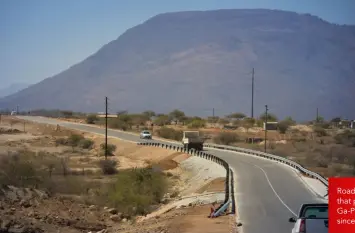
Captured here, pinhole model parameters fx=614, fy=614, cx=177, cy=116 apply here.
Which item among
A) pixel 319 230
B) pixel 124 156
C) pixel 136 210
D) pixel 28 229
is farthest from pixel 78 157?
pixel 319 230

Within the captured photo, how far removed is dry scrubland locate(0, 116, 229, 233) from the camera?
95.1 feet

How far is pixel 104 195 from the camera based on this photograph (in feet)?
134

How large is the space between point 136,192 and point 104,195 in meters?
2.13

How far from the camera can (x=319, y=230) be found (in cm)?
1203

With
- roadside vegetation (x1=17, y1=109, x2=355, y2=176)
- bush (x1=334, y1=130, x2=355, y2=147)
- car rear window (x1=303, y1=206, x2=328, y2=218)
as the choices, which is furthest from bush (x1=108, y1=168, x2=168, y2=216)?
bush (x1=334, y1=130, x2=355, y2=147)

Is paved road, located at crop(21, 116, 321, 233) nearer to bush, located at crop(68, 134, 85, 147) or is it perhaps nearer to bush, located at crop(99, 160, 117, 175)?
bush, located at crop(99, 160, 117, 175)

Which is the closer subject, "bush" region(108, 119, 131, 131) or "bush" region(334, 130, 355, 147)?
"bush" region(334, 130, 355, 147)

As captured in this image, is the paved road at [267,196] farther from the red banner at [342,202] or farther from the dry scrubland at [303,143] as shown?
the red banner at [342,202]

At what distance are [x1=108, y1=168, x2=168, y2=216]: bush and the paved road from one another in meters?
5.61

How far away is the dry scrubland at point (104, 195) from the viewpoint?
2898 cm

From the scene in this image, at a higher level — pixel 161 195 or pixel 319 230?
pixel 319 230

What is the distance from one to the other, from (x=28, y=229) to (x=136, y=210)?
848cm

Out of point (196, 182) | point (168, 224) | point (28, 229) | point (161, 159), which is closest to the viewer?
point (168, 224)

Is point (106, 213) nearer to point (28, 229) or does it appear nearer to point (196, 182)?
point (28, 229)
